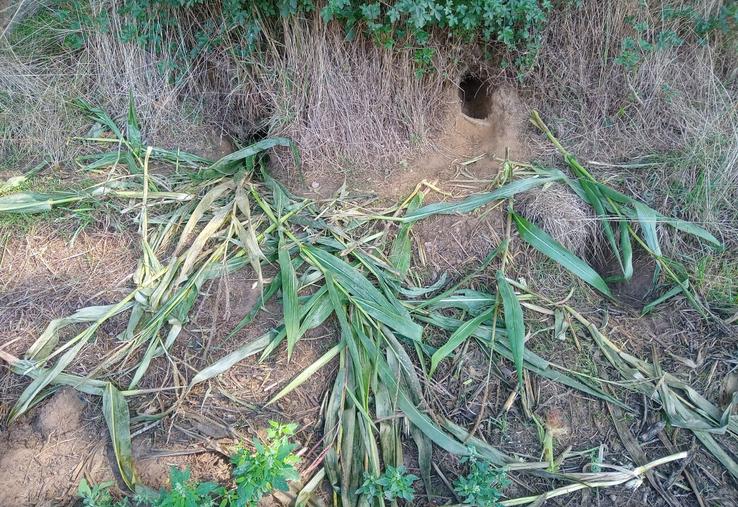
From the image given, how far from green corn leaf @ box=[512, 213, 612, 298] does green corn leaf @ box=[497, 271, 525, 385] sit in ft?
1.01

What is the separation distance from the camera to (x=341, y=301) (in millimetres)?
2805

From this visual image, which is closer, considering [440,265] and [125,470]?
[125,470]

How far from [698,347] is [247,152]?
2.61m

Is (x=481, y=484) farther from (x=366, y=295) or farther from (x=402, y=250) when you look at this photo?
(x=402, y=250)

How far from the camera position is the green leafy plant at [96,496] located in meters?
2.23

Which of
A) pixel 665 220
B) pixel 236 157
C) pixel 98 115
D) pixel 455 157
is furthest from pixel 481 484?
pixel 98 115

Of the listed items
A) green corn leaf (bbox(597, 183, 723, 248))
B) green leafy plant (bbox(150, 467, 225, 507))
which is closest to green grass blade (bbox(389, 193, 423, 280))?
green corn leaf (bbox(597, 183, 723, 248))

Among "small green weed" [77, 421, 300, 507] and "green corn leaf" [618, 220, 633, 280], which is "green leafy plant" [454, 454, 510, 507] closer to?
"small green weed" [77, 421, 300, 507]

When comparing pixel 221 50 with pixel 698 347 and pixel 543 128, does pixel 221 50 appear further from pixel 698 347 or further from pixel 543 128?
pixel 698 347

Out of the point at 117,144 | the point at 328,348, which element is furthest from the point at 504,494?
the point at 117,144

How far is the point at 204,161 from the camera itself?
3512 millimetres

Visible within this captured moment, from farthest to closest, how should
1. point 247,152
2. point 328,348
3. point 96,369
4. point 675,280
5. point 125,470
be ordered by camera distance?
point 247,152 < point 675,280 < point 328,348 < point 96,369 < point 125,470

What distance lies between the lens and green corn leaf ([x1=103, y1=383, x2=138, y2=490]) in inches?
92.7

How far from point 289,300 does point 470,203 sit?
115cm
